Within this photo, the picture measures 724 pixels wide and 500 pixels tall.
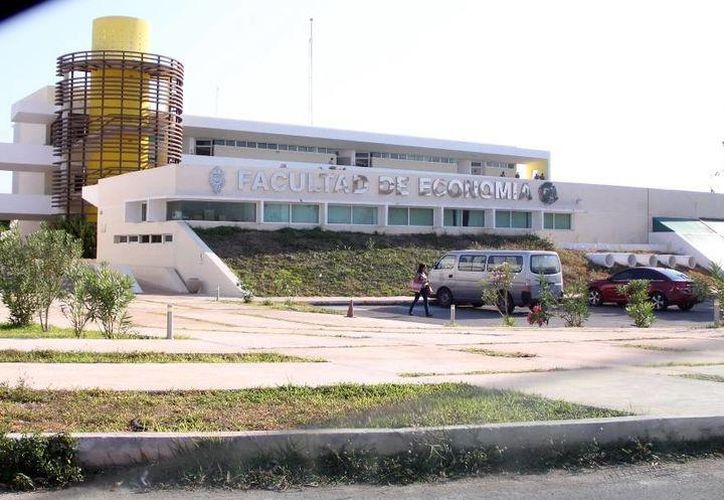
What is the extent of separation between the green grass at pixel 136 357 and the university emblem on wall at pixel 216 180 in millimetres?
27750

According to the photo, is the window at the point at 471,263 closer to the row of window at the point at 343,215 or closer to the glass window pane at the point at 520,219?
the row of window at the point at 343,215

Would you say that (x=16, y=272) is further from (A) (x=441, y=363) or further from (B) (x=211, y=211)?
(B) (x=211, y=211)

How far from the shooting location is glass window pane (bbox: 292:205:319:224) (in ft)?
135

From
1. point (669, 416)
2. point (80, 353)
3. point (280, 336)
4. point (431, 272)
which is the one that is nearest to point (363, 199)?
point (431, 272)

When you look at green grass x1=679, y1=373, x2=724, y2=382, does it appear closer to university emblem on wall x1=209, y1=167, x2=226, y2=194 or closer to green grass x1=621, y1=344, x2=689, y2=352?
green grass x1=621, y1=344, x2=689, y2=352

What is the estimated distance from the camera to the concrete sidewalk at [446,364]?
30.1 feet

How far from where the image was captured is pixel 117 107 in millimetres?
50719

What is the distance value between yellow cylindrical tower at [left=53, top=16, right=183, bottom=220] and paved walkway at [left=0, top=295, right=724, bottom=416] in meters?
33.0

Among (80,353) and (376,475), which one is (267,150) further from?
(376,475)

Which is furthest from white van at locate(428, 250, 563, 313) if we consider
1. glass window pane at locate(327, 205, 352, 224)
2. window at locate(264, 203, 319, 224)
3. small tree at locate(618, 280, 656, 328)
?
glass window pane at locate(327, 205, 352, 224)

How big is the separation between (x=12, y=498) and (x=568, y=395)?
5.70 metres

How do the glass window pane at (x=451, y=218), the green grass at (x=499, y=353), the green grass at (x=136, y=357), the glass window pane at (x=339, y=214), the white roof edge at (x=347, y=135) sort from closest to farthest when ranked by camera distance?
the green grass at (x=136, y=357) < the green grass at (x=499, y=353) < the glass window pane at (x=339, y=214) < the glass window pane at (x=451, y=218) < the white roof edge at (x=347, y=135)

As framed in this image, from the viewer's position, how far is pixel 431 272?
99.9ft

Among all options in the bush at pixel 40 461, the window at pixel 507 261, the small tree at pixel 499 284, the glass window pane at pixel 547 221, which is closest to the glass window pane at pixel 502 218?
the glass window pane at pixel 547 221
